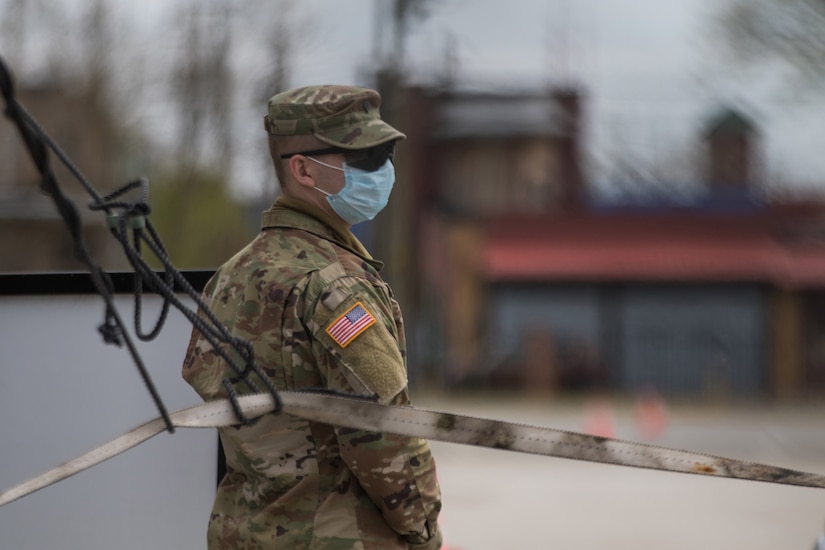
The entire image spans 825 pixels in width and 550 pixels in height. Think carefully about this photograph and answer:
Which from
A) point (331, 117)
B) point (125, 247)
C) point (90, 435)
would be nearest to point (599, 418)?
point (90, 435)

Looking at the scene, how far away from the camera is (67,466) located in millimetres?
2184

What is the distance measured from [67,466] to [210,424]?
0.27m

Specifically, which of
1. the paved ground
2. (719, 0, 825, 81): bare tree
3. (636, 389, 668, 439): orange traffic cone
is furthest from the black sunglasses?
(719, 0, 825, 81): bare tree

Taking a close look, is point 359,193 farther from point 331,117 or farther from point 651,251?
point 651,251

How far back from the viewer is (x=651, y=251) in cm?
2619

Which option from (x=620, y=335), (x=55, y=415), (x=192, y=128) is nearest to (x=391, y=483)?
(x=55, y=415)

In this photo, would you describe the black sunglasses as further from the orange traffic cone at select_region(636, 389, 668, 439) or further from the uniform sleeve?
the orange traffic cone at select_region(636, 389, 668, 439)

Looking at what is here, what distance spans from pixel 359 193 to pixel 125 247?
69 centimetres

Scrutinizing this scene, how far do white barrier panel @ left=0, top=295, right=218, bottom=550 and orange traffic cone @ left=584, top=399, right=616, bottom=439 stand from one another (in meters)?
12.8

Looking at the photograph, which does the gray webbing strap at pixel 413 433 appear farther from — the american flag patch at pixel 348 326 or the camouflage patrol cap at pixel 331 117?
the camouflage patrol cap at pixel 331 117

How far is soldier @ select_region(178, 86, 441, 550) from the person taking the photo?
227 cm

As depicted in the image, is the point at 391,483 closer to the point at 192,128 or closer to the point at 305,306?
the point at 305,306

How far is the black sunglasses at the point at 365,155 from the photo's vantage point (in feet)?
8.14

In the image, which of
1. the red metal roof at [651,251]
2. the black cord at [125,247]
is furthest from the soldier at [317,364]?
the red metal roof at [651,251]
